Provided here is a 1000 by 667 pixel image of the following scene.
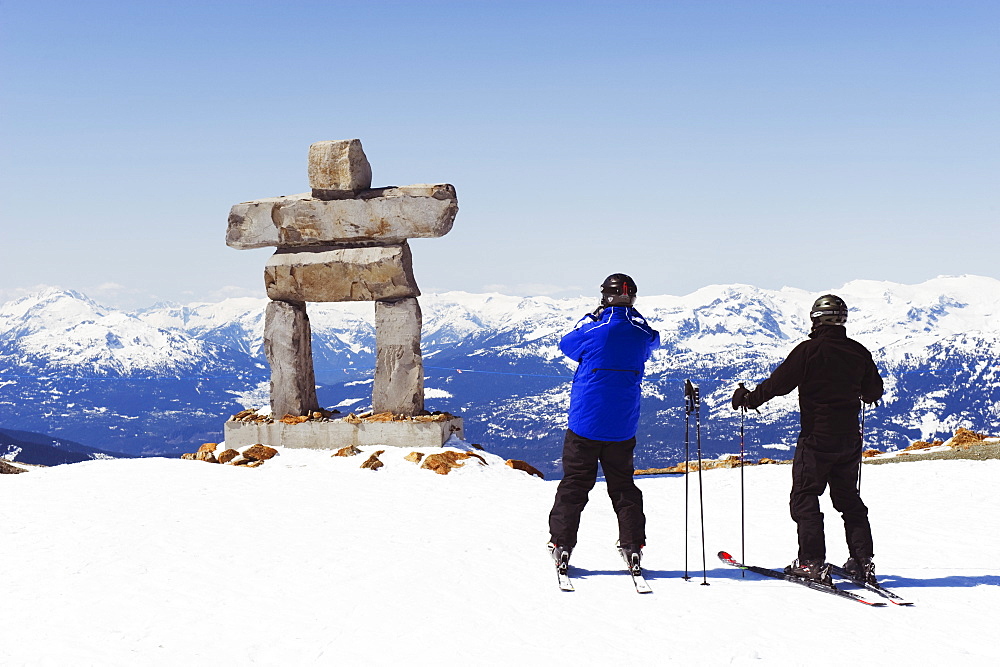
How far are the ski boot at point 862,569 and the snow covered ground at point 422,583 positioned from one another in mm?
334

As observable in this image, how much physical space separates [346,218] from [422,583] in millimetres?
8814

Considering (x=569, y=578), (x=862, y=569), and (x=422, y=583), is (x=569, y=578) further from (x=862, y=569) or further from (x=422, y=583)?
(x=862, y=569)

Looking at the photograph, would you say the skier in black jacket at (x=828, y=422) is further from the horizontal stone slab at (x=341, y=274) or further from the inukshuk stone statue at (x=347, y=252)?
the horizontal stone slab at (x=341, y=274)

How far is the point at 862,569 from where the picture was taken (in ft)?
20.2

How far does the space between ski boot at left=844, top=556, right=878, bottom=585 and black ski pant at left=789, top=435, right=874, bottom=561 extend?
Answer: 5cm

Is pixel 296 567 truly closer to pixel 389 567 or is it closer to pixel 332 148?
pixel 389 567

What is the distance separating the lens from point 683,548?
772 cm

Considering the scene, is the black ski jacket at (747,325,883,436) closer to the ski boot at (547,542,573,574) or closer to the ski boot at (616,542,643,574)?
the ski boot at (616,542,643,574)

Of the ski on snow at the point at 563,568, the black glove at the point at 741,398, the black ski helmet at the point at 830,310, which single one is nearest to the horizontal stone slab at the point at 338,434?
the ski on snow at the point at 563,568

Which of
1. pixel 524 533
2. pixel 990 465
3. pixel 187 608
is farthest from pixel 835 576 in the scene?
pixel 990 465

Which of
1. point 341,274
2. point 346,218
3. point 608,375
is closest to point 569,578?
point 608,375

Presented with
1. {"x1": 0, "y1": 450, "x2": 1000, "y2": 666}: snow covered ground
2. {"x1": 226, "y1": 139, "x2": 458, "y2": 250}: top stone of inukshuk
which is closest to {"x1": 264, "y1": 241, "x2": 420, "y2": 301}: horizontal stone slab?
{"x1": 226, "y1": 139, "x2": 458, "y2": 250}: top stone of inukshuk

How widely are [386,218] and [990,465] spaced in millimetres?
10862

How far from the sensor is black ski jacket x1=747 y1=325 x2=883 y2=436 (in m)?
6.09
